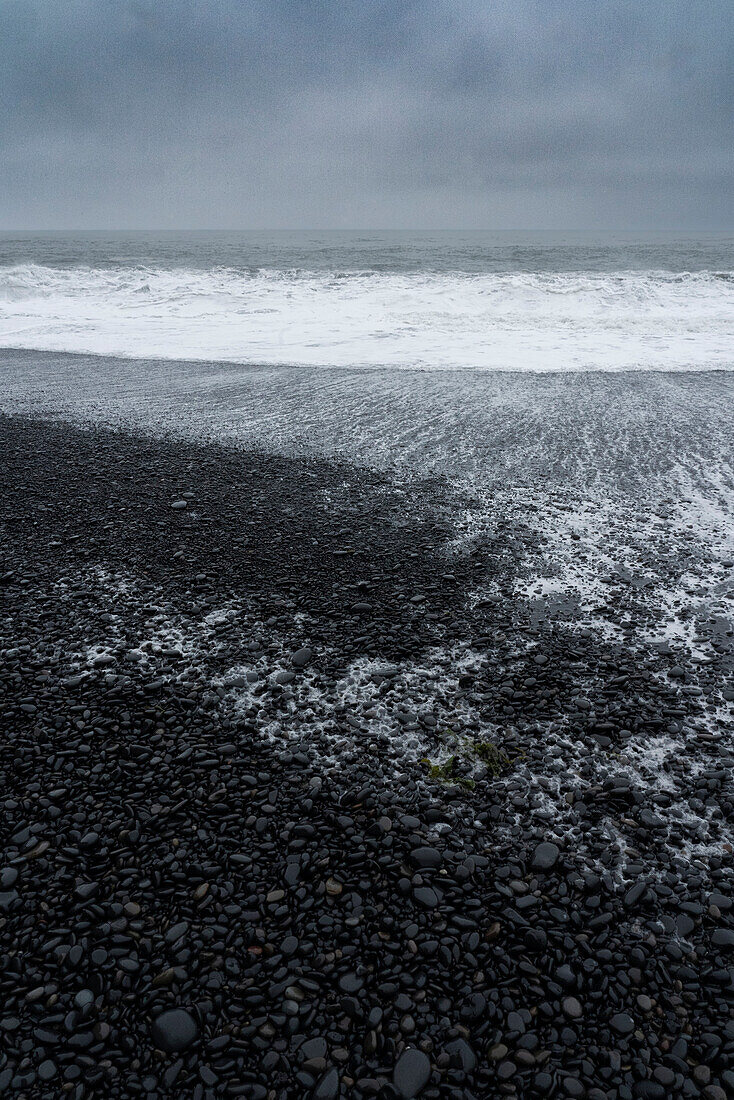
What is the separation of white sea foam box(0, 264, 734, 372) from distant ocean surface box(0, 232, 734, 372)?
2.3 inches

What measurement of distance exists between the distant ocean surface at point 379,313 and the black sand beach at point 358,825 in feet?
34.5

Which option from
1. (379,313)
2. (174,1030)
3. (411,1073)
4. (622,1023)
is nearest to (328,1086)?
(411,1073)

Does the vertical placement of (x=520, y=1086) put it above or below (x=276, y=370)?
below

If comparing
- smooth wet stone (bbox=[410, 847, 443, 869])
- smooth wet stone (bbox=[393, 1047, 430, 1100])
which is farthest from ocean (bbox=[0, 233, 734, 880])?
smooth wet stone (bbox=[393, 1047, 430, 1100])

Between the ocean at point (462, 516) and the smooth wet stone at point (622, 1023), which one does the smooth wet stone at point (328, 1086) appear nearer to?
the smooth wet stone at point (622, 1023)

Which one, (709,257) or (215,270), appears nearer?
(215,270)

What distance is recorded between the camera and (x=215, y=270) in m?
35.6

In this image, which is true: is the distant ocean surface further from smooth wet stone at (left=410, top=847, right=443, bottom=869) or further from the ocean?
smooth wet stone at (left=410, top=847, right=443, bottom=869)

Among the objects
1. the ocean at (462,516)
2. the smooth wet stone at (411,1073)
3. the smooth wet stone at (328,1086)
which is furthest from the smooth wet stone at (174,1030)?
the ocean at (462,516)

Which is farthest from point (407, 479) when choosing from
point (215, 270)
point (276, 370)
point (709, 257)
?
point (709, 257)

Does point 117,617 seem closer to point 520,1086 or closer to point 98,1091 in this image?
point 98,1091

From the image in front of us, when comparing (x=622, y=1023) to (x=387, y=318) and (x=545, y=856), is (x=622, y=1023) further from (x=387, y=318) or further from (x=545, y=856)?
(x=387, y=318)

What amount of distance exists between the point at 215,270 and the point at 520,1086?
39.1 m

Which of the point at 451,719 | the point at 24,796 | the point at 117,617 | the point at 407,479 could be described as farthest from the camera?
the point at 407,479
